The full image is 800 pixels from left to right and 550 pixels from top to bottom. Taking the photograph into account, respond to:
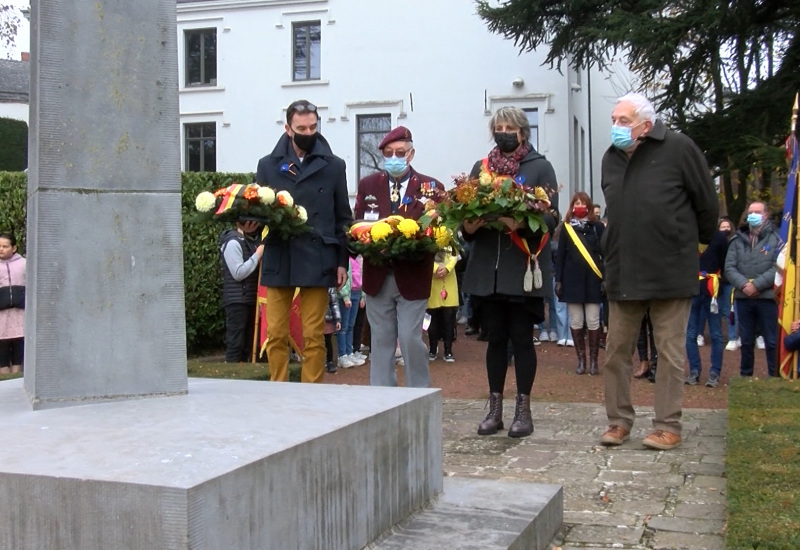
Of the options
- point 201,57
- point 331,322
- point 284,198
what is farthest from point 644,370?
point 201,57

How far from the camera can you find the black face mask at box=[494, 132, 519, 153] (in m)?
6.81

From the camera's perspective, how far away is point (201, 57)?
104 feet

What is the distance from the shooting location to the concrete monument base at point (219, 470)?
2678 mm

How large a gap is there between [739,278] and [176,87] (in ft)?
26.1

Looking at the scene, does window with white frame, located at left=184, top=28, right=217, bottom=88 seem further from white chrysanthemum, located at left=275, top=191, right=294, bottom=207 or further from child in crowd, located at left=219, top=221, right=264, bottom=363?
white chrysanthemum, located at left=275, top=191, right=294, bottom=207

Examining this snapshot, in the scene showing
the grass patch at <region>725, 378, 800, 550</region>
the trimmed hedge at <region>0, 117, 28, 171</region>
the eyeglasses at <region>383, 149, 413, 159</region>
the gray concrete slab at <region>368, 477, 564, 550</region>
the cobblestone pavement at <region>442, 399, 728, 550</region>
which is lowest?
the cobblestone pavement at <region>442, 399, 728, 550</region>

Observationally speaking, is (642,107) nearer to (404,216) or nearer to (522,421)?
(404,216)

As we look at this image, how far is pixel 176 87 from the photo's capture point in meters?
4.30

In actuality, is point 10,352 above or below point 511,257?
below

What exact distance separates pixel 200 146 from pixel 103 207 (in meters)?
28.5

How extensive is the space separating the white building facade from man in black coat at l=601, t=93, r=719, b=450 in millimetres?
21445

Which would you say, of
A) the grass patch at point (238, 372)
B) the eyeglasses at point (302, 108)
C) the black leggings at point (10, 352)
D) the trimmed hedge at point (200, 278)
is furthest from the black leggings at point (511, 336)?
the trimmed hedge at point (200, 278)

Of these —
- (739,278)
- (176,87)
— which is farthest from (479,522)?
(739,278)

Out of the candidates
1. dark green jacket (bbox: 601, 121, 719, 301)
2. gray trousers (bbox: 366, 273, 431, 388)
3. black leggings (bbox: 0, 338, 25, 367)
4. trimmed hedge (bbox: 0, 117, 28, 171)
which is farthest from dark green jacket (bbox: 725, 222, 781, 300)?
trimmed hedge (bbox: 0, 117, 28, 171)
